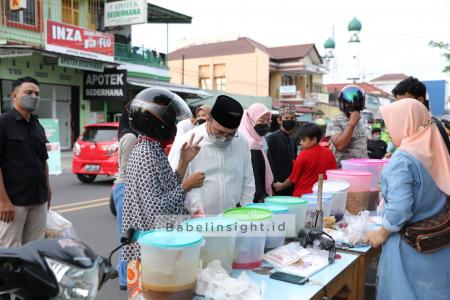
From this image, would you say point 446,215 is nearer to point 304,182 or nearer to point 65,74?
point 304,182

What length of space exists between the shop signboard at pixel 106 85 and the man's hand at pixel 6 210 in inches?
512

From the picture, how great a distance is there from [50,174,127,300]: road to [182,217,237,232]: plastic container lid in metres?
2.06

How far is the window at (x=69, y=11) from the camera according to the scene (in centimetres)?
1650

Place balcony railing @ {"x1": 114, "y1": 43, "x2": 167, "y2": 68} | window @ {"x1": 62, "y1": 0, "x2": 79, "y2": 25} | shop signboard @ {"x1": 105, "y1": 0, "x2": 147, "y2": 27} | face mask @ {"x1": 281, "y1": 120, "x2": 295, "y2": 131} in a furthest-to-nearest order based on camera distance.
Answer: balcony railing @ {"x1": 114, "y1": 43, "x2": 167, "y2": 68} < window @ {"x1": 62, "y1": 0, "x2": 79, "y2": 25} < shop signboard @ {"x1": 105, "y1": 0, "x2": 147, "y2": 27} < face mask @ {"x1": 281, "y1": 120, "x2": 295, "y2": 131}

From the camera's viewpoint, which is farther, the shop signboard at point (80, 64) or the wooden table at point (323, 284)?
the shop signboard at point (80, 64)

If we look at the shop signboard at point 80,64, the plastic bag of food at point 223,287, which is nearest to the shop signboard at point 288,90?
the shop signboard at point 80,64

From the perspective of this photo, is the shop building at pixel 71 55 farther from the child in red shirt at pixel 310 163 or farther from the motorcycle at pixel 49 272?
the motorcycle at pixel 49 272

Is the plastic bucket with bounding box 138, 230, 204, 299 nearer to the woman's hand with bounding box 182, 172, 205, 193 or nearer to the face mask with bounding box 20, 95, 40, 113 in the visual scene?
the woman's hand with bounding box 182, 172, 205, 193

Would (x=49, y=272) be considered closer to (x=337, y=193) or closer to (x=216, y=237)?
(x=216, y=237)

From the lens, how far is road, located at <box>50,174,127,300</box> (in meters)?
4.77

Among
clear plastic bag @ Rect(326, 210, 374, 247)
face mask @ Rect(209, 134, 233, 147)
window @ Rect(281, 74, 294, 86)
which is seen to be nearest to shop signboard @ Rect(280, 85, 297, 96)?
window @ Rect(281, 74, 294, 86)

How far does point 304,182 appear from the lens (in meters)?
3.68

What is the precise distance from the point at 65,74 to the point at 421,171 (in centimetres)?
1593

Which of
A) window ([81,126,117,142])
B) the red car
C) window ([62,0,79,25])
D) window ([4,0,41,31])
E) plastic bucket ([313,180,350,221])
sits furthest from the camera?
window ([62,0,79,25])
